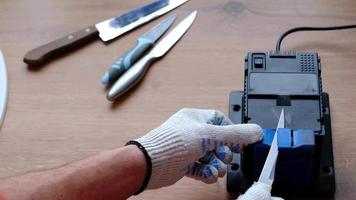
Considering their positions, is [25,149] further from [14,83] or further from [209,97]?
[209,97]

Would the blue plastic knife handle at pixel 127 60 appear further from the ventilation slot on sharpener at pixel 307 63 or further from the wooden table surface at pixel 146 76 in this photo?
the ventilation slot on sharpener at pixel 307 63

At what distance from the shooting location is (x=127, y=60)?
2.76ft

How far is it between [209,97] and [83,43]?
0.73 ft

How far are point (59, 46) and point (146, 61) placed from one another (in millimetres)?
137

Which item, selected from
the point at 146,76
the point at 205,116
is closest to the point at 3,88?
the point at 146,76

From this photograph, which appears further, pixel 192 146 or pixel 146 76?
pixel 146 76

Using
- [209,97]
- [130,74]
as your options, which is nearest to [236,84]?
[209,97]

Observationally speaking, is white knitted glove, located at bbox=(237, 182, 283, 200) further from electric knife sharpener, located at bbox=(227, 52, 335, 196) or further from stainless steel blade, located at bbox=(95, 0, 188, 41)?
stainless steel blade, located at bbox=(95, 0, 188, 41)

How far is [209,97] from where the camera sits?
0.80 m

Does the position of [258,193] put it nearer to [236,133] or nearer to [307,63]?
[236,133]

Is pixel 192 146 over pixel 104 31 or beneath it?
beneath

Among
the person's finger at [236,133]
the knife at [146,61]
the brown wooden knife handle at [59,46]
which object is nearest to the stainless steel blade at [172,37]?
the knife at [146,61]

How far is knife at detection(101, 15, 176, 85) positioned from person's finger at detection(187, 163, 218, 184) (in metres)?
0.20

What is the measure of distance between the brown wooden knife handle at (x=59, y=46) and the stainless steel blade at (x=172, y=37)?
0.10m
